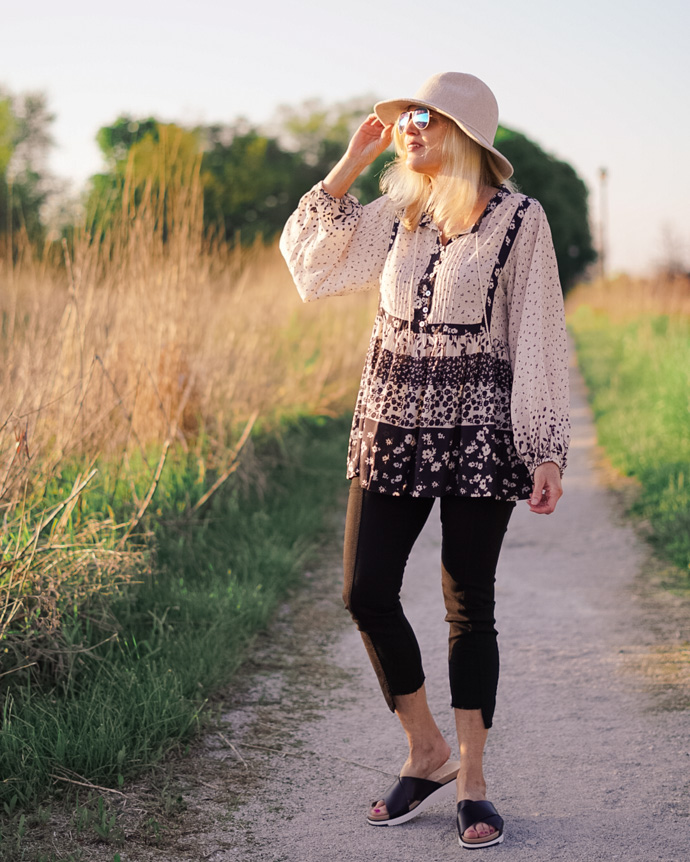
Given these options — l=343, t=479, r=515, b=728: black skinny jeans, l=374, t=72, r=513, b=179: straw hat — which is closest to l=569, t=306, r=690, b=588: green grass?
l=343, t=479, r=515, b=728: black skinny jeans

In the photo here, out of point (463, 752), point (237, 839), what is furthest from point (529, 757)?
point (237, 839)

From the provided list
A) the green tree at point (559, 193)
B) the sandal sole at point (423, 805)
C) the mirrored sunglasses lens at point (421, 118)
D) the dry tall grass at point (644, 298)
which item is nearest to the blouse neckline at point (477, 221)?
the mirrored sunglasses lens at point (421, 118)

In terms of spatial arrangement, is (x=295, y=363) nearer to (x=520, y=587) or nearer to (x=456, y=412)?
(x=520, y=587)

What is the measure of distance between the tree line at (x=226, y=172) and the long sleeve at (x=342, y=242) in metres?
1.26

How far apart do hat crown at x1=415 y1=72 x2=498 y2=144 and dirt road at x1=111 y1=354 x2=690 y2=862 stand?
6.61 ft

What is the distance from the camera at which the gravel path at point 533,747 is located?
2.68 meters

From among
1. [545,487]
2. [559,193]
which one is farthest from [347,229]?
[559,193]

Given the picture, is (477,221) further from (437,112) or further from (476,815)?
(476,815)

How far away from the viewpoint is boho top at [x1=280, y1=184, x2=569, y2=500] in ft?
8.57

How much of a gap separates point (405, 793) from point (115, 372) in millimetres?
3692

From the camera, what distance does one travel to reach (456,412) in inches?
105

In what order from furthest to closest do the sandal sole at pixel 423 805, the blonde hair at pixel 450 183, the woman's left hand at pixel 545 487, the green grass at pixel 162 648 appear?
the green grass at pixel 162 648, the sandal sole at pixel 423 805, the blonde hair at pixel 450 183, the woman's left hand at pixel 545 487

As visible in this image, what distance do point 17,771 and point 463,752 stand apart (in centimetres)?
135

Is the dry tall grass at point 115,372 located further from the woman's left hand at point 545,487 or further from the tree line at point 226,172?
the woman's left hand at point 545,487
